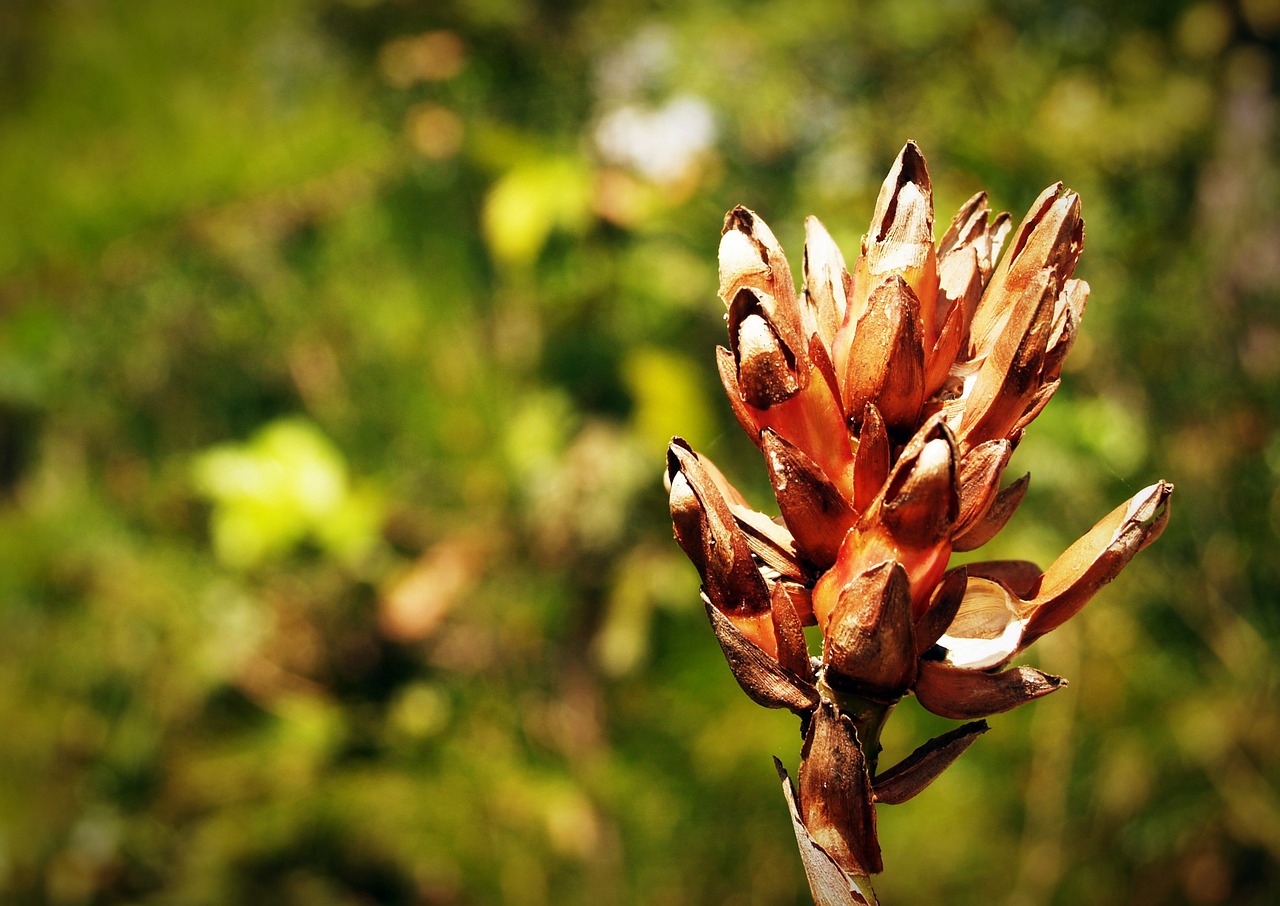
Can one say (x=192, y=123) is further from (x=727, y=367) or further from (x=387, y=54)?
(x=727, y=367)

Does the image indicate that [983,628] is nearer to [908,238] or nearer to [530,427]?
[908,238]

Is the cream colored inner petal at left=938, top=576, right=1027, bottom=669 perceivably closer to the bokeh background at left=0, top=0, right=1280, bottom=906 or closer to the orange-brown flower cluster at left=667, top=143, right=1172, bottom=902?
the orange-brown flower cluster at left=667, top=143, right=1172, bottom=902

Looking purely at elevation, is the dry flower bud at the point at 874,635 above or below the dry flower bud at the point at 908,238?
below

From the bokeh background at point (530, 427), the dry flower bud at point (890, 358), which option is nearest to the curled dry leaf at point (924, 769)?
the dry flower bud at point (890, 358)

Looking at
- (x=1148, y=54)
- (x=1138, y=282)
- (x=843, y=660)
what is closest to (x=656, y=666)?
(x=1138, y=282)

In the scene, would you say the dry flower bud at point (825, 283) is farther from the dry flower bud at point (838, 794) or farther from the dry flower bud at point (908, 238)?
the dry flower bud at point (838, 794)

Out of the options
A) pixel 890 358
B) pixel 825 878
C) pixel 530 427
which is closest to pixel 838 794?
pixel 825 878
